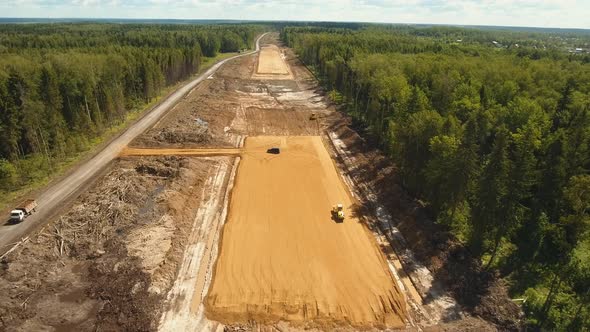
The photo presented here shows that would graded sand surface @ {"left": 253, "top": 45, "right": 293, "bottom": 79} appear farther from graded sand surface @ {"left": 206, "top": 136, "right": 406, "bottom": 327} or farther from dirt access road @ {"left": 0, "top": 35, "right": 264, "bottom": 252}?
graded sand surface @ {"left": 206, "top": 136, "right": 406, "bottom": 327}

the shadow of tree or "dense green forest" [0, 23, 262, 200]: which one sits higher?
"dense green forest" [0, 23, 262, 200]

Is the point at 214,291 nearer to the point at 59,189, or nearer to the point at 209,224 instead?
the point at 209,224

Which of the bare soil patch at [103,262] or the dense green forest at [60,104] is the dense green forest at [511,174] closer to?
the bare soil patch at [103,262]

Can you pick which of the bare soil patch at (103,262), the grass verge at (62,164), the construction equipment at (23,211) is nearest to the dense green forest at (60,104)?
the grass verge at (62,164)

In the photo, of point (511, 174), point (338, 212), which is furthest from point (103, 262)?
point (511, 174)

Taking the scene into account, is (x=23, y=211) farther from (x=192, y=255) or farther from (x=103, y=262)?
(x=192, y=255)

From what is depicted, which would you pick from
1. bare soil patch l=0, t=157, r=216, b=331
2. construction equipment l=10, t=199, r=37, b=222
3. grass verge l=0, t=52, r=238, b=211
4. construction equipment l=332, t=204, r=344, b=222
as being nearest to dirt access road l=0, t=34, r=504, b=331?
bare soil patch l=0, t=157, r=216, b=331

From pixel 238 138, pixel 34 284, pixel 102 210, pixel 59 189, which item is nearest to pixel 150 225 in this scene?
pixel 102 210
